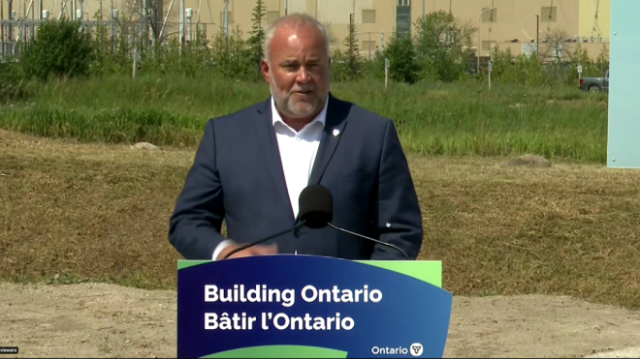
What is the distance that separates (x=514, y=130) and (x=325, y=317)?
58.6 feet

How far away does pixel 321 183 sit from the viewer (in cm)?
394

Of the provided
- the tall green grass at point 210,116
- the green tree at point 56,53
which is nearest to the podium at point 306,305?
the tall green grass at point 210,116

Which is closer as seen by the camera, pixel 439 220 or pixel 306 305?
pixel 306 305

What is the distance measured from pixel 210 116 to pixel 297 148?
1798 centimetres

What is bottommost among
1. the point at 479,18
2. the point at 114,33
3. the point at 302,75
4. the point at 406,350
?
the point at 406,350

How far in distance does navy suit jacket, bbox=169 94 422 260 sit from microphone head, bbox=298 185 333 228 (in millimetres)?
488

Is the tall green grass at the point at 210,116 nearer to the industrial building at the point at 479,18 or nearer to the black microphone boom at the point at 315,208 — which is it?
the black microphone boom at the point at 315,208

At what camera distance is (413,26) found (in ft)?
217

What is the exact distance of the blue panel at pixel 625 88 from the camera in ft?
41.1

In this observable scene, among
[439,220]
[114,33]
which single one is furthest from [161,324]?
[114,33]

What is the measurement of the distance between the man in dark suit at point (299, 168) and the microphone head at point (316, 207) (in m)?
0.47

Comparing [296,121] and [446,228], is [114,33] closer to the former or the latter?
[446,228]

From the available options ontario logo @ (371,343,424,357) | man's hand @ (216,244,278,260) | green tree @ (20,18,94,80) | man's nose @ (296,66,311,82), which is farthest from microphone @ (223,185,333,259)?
green tree @ (20,18,94,80)

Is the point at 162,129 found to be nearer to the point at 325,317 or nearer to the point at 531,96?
the point at 325,317
